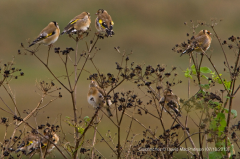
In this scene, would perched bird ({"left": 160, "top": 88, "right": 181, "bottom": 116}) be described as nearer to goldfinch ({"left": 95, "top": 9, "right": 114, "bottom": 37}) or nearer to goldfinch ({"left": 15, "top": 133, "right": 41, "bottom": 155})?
goldfinch ({"left": 15, "top": 133, "right": 41, "bottom": 155})

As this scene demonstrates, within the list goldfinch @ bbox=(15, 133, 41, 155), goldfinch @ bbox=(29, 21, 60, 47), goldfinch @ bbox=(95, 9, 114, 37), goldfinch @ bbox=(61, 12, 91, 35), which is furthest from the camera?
goldfinch @ bbox=(95, 9, 114, 37)

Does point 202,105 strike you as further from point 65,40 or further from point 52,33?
Result: point 65,40

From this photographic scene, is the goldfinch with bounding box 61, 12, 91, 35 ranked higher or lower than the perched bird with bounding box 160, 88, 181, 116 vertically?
higher

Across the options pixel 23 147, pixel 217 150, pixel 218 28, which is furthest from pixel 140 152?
pixel 218 28

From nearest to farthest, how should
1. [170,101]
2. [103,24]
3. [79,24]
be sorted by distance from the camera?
[170,101]
[79,24]
[103,24]

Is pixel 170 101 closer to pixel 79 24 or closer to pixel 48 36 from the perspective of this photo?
pixel 79 24

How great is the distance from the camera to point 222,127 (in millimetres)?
4109

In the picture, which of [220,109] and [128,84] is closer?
[220,109]

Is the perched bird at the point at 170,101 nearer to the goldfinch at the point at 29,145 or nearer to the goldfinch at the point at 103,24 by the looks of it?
the goldfinch at the point at 29,145

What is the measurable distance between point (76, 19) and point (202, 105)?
4657 mm

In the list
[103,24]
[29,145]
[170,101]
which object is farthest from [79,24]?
[170,101]

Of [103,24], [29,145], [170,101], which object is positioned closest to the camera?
[170,101]

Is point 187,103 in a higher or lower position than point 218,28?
lower

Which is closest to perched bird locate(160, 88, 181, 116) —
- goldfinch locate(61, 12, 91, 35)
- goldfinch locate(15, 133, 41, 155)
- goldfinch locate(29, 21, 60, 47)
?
goldfinch locate(15, 133, 41, 155)
